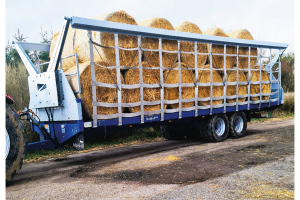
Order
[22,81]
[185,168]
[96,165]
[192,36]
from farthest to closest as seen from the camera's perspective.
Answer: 1. [22,81]
2. [192,36]
3. [96,165]
4. [185,168]

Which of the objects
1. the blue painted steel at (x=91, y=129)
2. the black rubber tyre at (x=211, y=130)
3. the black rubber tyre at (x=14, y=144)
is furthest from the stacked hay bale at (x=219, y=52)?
the black rubber tyre at (x=14, y=144)

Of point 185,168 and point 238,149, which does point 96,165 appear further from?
point 238,149

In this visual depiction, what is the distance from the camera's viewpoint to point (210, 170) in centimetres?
585

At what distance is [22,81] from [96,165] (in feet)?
16.2

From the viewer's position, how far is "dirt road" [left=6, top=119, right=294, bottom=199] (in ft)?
15.0

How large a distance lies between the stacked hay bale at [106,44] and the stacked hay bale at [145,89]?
0.27 meters

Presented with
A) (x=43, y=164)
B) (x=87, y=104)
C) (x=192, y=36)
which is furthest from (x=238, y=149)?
(x=43, y=164)

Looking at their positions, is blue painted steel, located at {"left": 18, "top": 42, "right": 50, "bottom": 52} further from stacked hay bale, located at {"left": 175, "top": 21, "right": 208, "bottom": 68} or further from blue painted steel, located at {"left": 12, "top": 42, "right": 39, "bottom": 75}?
stacked hay bale, located at {"left": 175, "top": 21, "right": 208, "bottom": 68}

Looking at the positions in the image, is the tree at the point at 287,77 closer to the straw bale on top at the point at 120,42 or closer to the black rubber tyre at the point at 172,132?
the black rubber tyre at the point at 172,132

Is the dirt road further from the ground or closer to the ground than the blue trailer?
closer to the ground

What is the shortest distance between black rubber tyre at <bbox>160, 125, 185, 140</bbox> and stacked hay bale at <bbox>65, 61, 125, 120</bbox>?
13.8ft

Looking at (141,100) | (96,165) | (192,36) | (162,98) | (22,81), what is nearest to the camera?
(96,165)

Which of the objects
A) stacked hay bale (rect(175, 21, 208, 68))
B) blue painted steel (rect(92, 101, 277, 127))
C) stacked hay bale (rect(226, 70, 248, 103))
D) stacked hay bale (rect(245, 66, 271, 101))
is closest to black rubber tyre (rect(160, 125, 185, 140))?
blue painted steel (rect(92, 101, 277, 127))

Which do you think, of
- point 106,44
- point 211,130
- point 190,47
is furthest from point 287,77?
point 106,44
